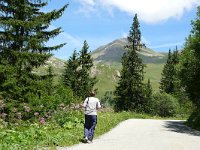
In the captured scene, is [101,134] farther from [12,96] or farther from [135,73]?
[135,73]

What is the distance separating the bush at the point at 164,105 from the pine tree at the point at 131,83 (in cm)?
2037

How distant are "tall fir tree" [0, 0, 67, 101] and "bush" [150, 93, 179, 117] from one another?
6159 centimetres

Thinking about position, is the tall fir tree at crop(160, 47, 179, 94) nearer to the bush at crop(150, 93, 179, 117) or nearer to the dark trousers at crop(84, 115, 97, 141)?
the bush at crop(150, 93, 179, 117)

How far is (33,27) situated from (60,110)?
12291 mm

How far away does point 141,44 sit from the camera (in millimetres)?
74500

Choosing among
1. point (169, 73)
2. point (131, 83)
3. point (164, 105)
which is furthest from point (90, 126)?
point (169, 73)

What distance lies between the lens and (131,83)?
71562mm

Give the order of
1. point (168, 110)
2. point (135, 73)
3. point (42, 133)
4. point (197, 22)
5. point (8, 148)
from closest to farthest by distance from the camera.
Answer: point (8, 148)
point (42, 133)
point (197, 22)
point (135, 73)
point (168, 110)

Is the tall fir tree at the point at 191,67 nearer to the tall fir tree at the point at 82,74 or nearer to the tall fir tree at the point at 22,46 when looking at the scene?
the tall fir tree at the point at 22,46

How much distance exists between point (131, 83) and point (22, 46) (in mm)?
39818

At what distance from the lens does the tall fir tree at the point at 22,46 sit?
31.2m

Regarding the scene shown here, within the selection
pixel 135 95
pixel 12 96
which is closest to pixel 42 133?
pixel 12 96

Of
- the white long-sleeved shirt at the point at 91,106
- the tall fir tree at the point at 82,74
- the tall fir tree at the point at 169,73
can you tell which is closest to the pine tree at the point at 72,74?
the tall fir tree at the point at 82,74

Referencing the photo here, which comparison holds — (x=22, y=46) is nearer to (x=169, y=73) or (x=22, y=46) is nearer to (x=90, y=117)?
(x=90, y=117)
